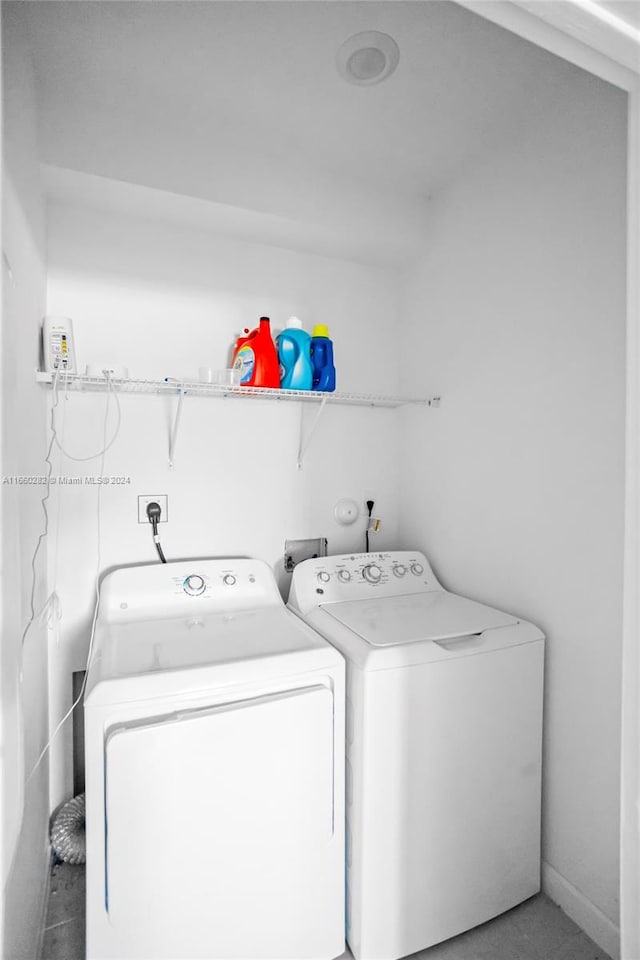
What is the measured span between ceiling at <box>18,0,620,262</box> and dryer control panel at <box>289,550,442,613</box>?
1387 millimetres

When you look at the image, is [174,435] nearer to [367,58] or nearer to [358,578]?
[358,578]

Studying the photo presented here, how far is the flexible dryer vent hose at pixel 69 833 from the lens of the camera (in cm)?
166

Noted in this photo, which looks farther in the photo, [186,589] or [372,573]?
[372,573]

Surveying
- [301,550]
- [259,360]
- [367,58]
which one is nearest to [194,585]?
[301,550]

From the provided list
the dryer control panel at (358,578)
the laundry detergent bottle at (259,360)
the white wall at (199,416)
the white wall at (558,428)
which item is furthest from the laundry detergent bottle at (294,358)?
the dryer control panel at (358,578)

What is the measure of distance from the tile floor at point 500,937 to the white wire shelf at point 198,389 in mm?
1697

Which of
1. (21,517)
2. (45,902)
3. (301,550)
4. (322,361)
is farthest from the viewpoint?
(301,550)

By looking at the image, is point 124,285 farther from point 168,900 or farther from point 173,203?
point 168,900

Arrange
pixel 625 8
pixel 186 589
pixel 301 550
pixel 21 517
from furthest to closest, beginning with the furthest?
pixel 301 550 → pixel 186 589 → pixel 21 517 → pixel 625 8

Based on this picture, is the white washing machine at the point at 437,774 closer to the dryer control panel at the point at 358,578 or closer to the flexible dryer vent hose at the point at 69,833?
the dryer control panel at the point at 358,578

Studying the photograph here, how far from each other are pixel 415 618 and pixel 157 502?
42.4 inches

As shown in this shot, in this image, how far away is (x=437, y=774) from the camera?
1438 mm

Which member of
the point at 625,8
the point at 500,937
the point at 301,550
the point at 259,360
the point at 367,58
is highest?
the point at 367,58

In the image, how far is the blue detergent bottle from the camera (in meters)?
2.02
